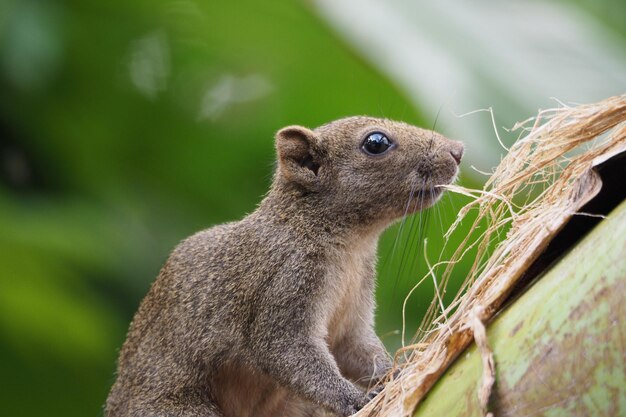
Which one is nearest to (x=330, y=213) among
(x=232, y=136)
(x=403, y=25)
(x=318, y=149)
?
(x=318, y=149)

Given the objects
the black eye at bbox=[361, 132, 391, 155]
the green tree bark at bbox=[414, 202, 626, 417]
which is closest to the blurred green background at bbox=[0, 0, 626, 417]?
the black eye at bbox=[361, 132, 391, 155]

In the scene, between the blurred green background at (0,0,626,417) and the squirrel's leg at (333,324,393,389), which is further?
the blurred green background at (0,0,626,417)

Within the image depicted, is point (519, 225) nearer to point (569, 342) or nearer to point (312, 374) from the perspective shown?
point (569, 342)

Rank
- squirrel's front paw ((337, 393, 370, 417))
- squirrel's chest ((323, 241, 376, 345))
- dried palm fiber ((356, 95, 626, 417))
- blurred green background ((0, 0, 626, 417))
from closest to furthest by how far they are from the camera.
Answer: dried palm fiber ((356, 95, 626, 417))
squirrel's front paw ((337, 393, 370, 417))
squirrel's chest ((323, 241, 376, 345))
blurred green background ((0, 0, 626, 417))

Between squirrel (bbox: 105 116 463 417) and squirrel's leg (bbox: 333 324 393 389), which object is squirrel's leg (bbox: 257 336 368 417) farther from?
squirrel's leg (bbox: 333 324 393 389)

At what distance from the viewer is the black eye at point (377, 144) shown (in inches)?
166

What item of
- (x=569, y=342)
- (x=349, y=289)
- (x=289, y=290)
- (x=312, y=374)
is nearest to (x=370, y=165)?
(x=349, y=289)

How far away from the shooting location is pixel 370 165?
420 cm

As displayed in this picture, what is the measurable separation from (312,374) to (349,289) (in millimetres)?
546

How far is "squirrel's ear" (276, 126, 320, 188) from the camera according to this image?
4.22 m

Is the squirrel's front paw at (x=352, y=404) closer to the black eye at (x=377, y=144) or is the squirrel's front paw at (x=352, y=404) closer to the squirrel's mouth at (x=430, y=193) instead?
the squirrel's mouth at (x=430, y=193)

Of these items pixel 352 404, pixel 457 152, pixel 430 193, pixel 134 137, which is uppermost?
pixel 134 137

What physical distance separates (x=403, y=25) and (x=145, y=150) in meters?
2.38

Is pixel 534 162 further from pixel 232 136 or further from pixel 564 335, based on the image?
pixel 232 136
